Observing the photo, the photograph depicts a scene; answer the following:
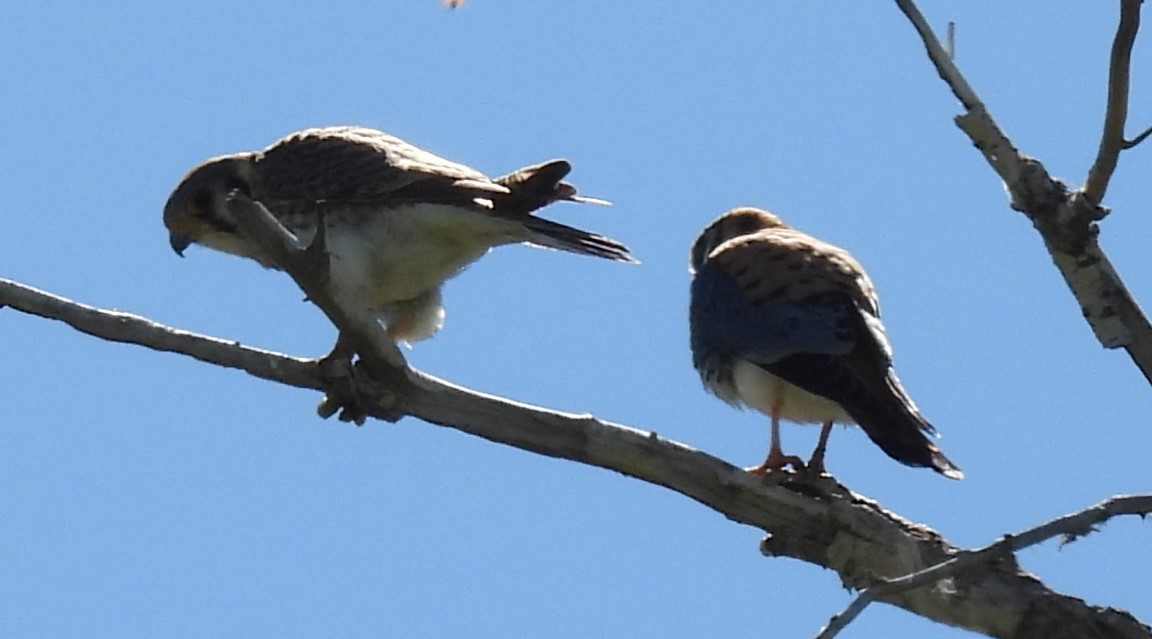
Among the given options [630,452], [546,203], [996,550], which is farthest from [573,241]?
[996,550]

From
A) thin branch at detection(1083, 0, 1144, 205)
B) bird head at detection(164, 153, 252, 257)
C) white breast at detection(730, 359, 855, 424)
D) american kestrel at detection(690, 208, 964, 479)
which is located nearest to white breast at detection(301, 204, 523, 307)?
bird head at detection(164, 153, 252, 257)

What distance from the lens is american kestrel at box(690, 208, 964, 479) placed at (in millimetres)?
4969

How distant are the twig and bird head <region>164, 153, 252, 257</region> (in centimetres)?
359

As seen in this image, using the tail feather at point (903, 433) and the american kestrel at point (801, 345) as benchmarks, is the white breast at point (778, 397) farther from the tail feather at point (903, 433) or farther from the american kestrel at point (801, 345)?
the tail feather at point (903, 433)

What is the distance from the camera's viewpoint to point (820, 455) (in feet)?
16.9

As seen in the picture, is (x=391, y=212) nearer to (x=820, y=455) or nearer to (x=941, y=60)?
(x=820, y=455)

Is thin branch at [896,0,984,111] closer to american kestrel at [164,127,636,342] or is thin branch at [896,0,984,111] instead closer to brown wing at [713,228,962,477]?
brown wing at [713,228,962,477]

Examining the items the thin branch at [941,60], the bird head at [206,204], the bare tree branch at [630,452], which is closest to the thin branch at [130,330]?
the bare tree branch at [630,452]

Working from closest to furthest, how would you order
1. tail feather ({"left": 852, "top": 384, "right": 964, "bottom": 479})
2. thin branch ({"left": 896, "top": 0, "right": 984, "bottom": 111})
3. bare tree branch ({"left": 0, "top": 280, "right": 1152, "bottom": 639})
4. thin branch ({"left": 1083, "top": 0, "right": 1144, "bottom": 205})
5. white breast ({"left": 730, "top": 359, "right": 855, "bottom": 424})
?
1. thin branch ({"left": 1083, "top": 0, "right": 1144, "bottom": 205})
2. thin branch ({"left": 896, "top": 0, "right": 984, "bottom": 111})
3. bare tree branch ({"left": 0, "top": 280, "right": 1152, "bottom": 639})
4. tail feather ({"left": 852, "top": 384, "right": 964, "bottom": 479})
5. white breast ({"left": 730, "top": 359, "right": 855, "bottom": 424})

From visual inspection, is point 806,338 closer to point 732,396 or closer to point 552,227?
point 732,396

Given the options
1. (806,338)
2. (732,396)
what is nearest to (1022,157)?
(806,338)

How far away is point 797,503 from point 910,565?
1.01 feet

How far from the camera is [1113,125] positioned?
3760 millimetres

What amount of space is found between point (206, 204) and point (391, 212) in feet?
3.05
